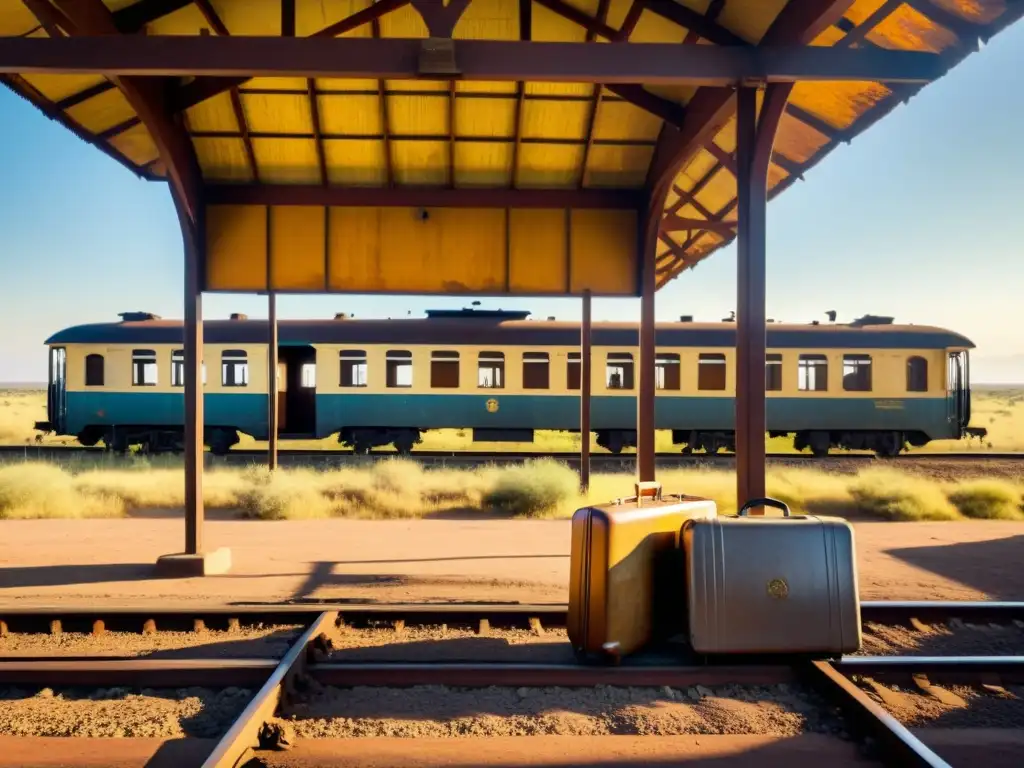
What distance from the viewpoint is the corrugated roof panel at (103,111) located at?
20.4 feet

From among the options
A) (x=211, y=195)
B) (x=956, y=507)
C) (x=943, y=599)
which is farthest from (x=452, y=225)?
(x=956, y=507)

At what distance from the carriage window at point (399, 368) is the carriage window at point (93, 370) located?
713 cm

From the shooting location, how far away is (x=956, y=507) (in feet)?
37.2

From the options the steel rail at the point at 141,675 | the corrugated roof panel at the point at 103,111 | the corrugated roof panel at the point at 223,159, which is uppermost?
the corrugated roof panel at the point at 103,111

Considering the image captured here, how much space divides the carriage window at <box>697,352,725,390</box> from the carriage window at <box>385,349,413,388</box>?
23.6 feet

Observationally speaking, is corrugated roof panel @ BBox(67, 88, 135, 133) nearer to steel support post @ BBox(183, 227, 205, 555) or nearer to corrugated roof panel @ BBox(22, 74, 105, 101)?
corrugated roof panel @ BBox(22, 74, 105, 101)

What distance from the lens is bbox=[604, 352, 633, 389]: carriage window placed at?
17.0 metres

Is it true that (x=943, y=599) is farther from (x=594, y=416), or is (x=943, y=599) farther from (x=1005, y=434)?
(x=1005, y=434)

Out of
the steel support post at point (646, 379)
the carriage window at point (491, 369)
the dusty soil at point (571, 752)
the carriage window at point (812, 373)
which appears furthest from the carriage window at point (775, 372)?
the dusty soil at point (571, 752)

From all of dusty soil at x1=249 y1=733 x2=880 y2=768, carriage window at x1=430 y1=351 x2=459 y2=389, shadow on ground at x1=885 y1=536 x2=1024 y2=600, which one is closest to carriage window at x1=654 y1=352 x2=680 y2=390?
carriage window at x1=430 y1=351 x2=459 y2=389

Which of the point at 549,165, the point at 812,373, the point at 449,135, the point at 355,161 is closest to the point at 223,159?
the point at 355,161

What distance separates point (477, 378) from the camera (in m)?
16.9

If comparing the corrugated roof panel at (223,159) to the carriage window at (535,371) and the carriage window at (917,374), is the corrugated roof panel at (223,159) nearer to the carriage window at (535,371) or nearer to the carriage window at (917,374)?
the carriage window at (535,371)

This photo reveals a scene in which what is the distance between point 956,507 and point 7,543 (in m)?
13.6
